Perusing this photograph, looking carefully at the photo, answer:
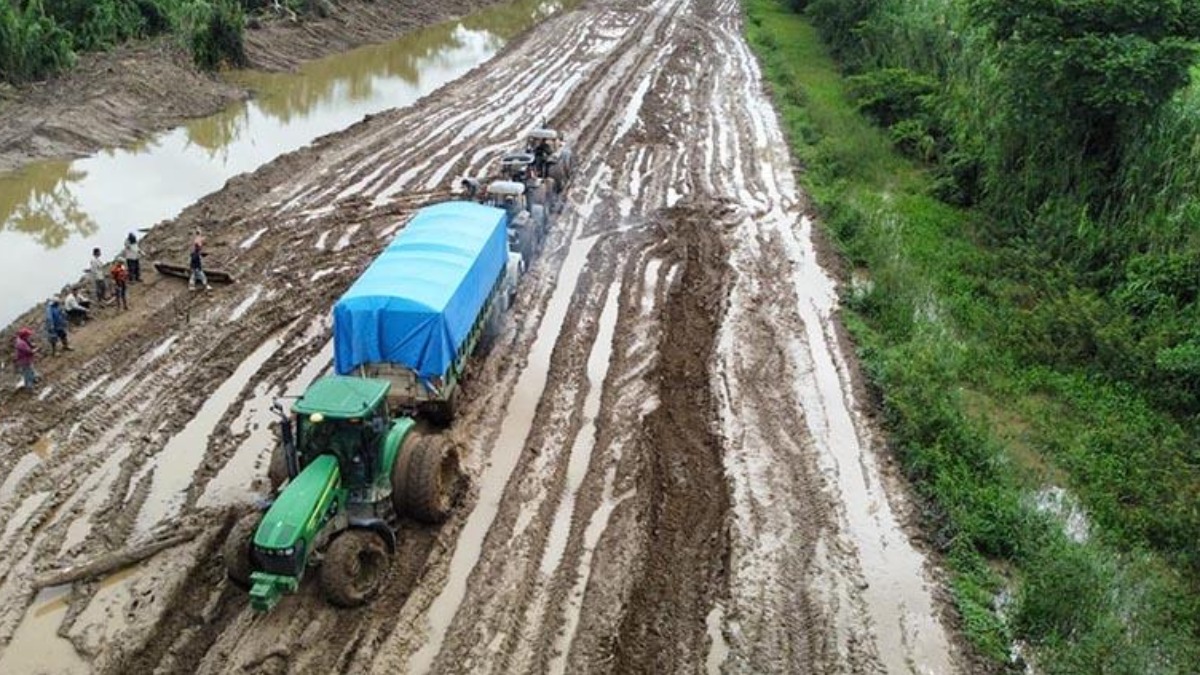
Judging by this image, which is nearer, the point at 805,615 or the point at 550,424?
the point at 805,615

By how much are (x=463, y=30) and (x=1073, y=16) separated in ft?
116

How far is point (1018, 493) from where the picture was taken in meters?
14.1

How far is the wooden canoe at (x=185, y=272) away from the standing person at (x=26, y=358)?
456 cm

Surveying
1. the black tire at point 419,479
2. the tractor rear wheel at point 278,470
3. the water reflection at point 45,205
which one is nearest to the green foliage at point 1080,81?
the black tire at point 419,479

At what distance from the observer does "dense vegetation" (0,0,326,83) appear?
32.2 meters

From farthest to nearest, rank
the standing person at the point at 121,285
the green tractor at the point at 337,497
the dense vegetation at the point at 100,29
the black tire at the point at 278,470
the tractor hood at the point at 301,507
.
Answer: the dense vegetation at the point at 100,29 < the standing person at the point at 121,285 < the black tire at the point at 278,470 < the green tractor at the point at 337,497 < the tractor hood at the point at 301,507

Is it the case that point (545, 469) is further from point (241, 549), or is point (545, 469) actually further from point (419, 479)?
point (241, 549)

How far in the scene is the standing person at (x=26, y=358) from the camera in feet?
52.2

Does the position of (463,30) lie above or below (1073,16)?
below

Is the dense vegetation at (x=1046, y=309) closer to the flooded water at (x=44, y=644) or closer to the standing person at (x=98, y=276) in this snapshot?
the flooded water at (x=44, y=644)

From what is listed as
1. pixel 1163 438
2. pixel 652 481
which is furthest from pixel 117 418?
pixel 1163 438

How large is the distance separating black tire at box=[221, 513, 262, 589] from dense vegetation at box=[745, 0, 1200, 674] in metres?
8.19

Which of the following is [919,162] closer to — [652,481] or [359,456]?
[652,481]

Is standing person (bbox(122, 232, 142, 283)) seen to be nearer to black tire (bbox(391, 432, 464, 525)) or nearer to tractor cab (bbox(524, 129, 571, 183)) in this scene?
tractor cab (bbox(524, 129, 571, 183))
